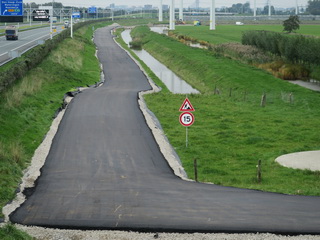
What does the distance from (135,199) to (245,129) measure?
17.8 meters

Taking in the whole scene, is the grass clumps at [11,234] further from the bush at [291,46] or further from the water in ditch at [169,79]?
the bush at [291,46]

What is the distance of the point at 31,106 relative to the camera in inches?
1719

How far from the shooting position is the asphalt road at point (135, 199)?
20328mm

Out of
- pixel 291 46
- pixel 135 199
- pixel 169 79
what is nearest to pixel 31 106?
pixel 135 199

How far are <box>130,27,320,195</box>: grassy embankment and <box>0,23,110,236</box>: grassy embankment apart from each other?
320 inches

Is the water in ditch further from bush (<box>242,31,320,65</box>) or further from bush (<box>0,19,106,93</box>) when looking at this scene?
bush (<box>242,31,320,65</box>)

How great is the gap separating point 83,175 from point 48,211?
215 inches

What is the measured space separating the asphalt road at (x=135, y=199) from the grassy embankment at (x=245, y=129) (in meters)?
1.97

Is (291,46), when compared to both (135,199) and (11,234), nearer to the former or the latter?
(135,199)

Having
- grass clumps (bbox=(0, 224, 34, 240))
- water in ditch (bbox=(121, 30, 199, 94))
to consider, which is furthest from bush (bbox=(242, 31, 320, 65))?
grass clumps (bbox=(0, 224, 34, 240))

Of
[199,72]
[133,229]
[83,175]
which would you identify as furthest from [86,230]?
[199,72]

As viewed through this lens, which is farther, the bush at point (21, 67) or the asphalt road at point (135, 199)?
the bush at point (21, 67)

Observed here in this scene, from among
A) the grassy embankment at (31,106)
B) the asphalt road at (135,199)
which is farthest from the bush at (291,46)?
the asphalt road at (135,199)

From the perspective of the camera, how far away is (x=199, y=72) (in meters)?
75.1
